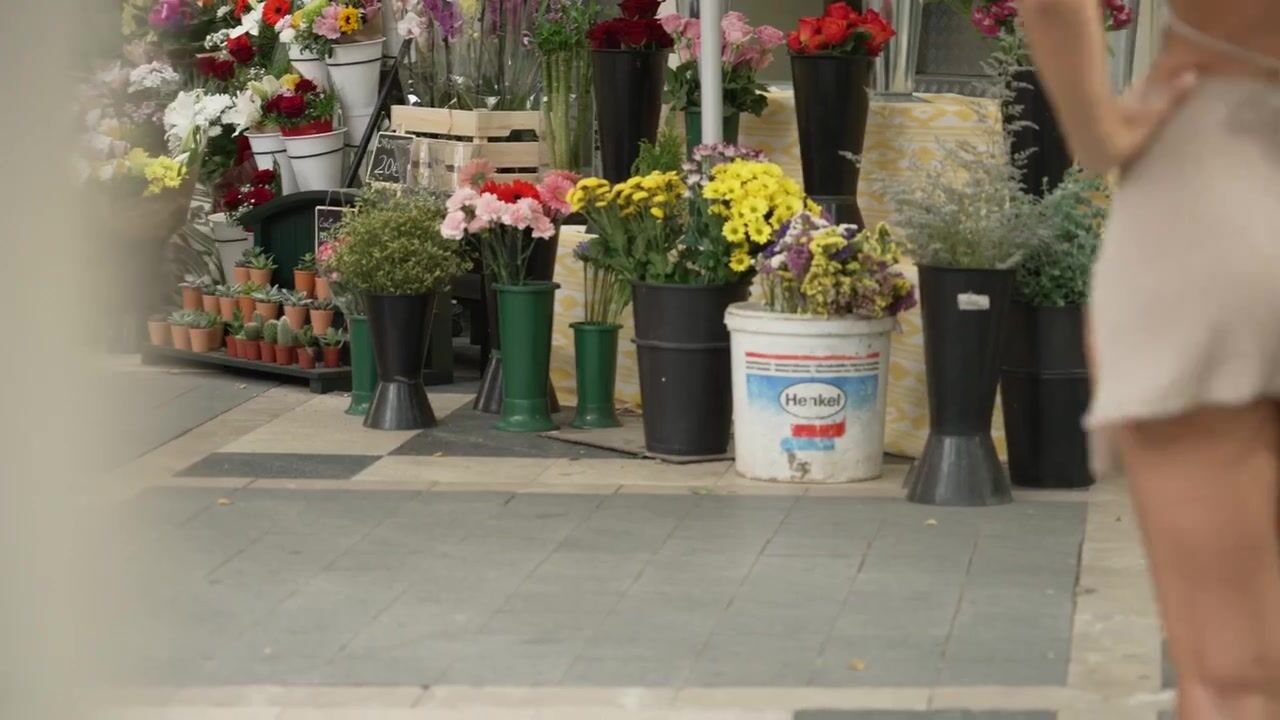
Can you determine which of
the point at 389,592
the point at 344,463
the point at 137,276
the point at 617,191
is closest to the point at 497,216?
the point at 617,191

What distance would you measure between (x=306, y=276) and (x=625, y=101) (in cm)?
193

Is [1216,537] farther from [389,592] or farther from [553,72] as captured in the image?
[553,72]

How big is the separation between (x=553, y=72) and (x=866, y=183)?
4.92ft

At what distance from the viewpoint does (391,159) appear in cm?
897

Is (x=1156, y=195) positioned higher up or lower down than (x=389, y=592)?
higher up

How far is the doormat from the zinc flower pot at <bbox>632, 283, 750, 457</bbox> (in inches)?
0.8

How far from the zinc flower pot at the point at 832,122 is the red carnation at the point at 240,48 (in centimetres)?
383

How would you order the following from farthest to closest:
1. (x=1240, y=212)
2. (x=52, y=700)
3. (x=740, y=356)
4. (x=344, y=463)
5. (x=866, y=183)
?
(x=866, y=183)
(x=344, y=463)
(x=740, y=356)
(x=1240, y=212)
(x=52, y=700)

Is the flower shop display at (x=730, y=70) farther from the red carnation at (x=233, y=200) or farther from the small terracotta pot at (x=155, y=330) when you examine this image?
the small terracotta pot at (x=155, y=330)

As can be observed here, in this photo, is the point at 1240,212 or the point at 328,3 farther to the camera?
the point at 328,3

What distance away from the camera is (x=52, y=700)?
5.52 feet

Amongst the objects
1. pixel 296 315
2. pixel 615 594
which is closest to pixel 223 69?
pixel 296 315

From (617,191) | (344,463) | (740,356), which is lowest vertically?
(344,463)

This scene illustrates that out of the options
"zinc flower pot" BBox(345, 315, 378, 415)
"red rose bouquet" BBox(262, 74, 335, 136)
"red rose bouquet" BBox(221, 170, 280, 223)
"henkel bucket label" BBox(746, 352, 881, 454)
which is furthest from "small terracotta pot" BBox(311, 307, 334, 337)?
"henkel bucket label" BBox(746, 352, 881, 454)
